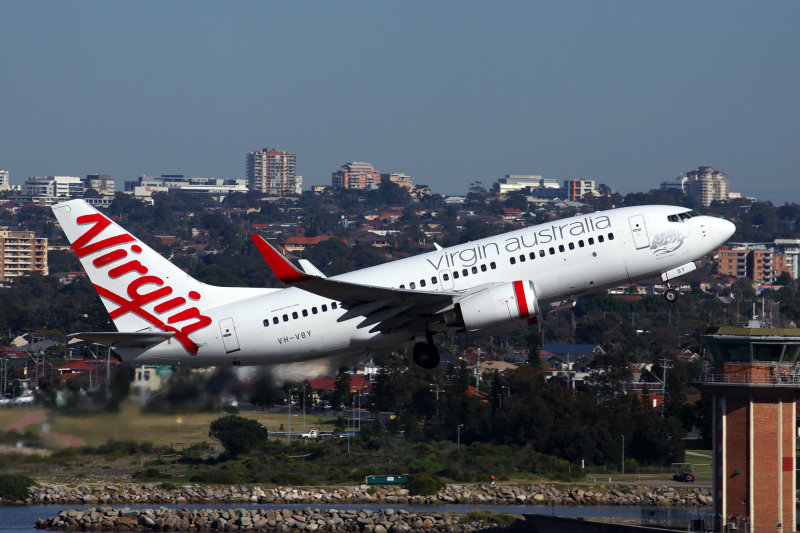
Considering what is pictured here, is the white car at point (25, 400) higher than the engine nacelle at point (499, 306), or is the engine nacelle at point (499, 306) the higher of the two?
the engine nacelle at point (499, 306)

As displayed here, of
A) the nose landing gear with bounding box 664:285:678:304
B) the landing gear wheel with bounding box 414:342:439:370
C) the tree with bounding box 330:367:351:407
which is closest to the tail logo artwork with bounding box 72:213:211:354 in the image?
the landing gear wheel with bounding box 414:342:439:370

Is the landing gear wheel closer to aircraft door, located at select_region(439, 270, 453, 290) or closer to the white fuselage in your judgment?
the white fuselage

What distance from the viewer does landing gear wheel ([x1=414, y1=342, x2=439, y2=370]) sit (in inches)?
1933

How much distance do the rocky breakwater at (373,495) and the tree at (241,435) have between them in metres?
3.48

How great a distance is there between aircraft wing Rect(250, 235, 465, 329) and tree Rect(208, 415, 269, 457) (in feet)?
174

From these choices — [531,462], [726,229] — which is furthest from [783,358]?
Result: [531,462]

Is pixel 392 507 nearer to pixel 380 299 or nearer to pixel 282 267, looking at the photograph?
pixel 380 299

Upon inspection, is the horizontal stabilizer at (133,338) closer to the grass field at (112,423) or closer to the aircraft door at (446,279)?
the grass field at (112,423)

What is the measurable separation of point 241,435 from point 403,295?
63053mm

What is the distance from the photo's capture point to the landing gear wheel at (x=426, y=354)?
4911cm

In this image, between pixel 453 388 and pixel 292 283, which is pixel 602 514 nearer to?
pixel 453 388

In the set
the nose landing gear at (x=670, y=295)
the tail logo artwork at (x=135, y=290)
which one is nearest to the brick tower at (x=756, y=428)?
the nose landing gear at (x=670, y=295)

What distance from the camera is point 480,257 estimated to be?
48719mm

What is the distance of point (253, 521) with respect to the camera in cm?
9806
